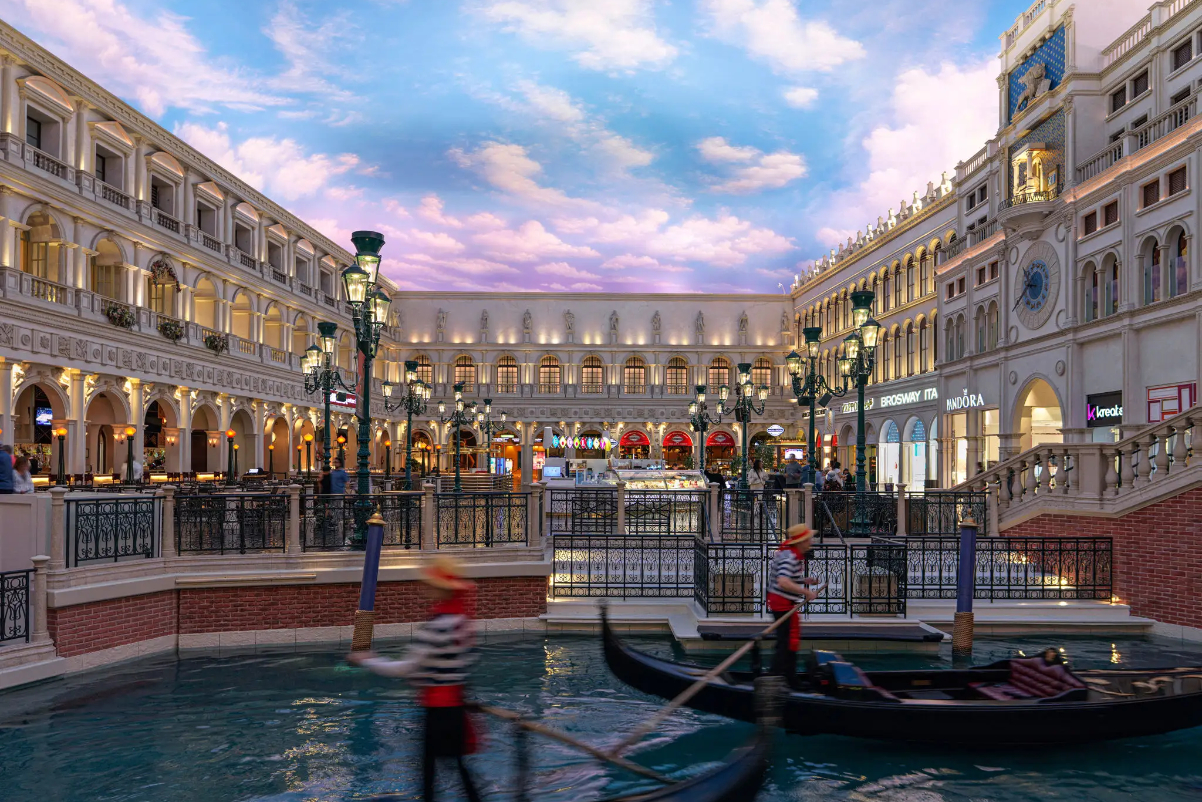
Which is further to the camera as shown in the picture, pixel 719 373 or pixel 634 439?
pixel 719 373

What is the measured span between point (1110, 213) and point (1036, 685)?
19000 mm

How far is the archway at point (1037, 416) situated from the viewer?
26078 mm

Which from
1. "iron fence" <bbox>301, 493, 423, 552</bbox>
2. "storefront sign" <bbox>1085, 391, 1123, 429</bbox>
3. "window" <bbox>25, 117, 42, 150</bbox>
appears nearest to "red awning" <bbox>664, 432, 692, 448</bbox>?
"storefront sign" <bbox>1085, 391, 1123, 429</bbox>

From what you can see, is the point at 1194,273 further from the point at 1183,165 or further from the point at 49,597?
the point at 49,597

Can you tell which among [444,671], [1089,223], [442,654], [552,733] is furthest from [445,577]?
[1089,223]

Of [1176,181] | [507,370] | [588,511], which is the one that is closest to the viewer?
[588,511]

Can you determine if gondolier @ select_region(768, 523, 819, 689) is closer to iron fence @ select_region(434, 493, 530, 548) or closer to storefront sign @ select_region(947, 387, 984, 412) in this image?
iron fence @ select_region(434, 493, 530, 548)

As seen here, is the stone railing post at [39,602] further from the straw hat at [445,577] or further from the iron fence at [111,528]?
the straw hat at [445,577]

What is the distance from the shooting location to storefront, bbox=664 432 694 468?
5353 cm

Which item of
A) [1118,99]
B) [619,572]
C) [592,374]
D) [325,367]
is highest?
[1118,99]

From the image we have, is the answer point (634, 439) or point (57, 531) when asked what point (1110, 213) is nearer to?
point (57, 531)

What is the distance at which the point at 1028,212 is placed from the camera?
25.0 meters

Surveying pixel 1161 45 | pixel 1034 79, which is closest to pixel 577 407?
pixel 1034 79

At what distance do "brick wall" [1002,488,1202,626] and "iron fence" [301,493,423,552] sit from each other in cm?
1019
